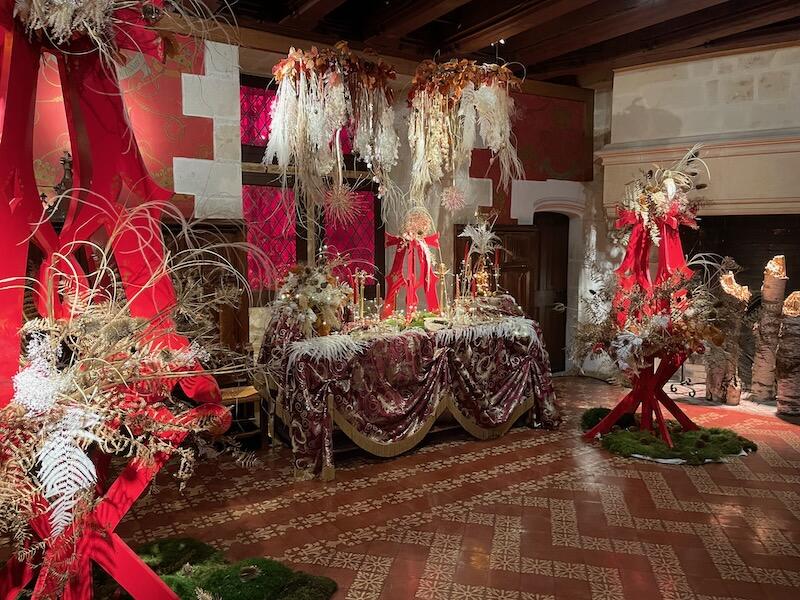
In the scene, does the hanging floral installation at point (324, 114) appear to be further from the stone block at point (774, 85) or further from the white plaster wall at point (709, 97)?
the stone block at point (774, 85)

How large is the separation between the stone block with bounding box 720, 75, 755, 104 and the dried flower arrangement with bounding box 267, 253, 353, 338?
425cm

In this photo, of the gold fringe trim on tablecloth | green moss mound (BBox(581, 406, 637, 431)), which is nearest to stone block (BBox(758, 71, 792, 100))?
green moss mound (BBox(581, 406, 637, 431))

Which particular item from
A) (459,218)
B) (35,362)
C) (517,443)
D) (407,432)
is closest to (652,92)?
(459,218)

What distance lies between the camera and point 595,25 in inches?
213

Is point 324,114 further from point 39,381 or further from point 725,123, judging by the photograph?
point 725,123

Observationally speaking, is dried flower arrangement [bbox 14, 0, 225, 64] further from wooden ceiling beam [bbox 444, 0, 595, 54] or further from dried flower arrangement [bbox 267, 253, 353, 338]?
wooden ceiling beam [bbox 444, 0, 595, 54]

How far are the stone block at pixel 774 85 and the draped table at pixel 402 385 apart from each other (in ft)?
10.3

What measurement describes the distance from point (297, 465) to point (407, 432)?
88cm

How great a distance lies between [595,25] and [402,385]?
3.48m

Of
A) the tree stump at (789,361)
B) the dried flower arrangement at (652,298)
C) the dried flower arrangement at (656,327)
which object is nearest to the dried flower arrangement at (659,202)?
the dried flower arrangement at (652,298)

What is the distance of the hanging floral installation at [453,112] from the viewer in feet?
16.4

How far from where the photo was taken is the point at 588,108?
24.0 feet

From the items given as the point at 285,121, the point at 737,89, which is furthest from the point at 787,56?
the point at 285,121

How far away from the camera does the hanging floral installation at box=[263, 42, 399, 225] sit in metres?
4.42
